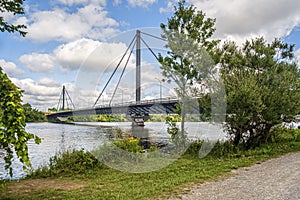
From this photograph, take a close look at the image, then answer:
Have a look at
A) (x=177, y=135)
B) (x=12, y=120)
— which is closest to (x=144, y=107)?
(x=177, y=135)

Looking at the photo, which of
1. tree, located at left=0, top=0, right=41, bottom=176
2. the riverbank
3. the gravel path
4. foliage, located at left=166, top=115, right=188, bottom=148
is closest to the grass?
the riverbank

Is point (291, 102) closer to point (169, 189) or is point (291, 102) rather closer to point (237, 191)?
point (237, 191)

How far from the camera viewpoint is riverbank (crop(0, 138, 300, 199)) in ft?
21.2

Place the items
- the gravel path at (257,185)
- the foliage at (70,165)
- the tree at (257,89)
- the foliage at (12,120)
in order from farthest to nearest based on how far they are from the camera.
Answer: the tree at (257,89), the foliage at (70,165), the gravel path at (257,185), the foliage at (12,120)

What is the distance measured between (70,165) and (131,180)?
2.75 m

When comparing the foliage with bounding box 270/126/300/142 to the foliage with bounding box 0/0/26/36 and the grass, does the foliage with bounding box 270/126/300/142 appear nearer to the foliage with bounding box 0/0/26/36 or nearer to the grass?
the grass

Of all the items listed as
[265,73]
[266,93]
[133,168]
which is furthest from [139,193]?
[265,73]

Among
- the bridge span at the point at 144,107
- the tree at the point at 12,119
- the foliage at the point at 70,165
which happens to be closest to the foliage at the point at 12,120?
the tree at the point at 12,119

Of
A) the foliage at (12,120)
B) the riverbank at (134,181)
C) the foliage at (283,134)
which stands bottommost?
the riverbank at (134,181)

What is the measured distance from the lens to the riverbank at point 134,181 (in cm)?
646

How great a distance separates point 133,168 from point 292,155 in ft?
20.3

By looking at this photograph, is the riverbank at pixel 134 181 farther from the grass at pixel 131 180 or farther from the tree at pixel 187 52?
the tree at pixel 187 52

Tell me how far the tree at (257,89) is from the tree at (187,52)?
101 cm

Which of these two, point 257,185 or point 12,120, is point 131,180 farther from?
point 12,120
